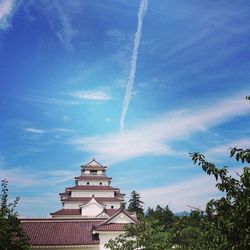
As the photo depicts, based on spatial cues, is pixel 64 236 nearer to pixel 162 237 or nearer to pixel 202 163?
pixel 162 237

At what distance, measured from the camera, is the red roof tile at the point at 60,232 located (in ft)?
101

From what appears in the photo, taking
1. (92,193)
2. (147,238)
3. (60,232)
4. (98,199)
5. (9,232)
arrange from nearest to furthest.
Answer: (9,232)
(147,238)
(60,232)
(98,199)
(92,193)

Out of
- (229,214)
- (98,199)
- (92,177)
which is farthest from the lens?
(92,177)

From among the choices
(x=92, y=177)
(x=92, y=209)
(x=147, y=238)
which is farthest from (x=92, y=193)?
(x=147, y=238)

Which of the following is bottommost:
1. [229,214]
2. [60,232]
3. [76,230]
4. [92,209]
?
[229,214]

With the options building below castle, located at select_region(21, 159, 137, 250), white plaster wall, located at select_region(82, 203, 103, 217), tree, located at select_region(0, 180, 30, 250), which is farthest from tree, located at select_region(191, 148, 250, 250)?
white plaster wall, located at select_region(82, 203, 103, 217)

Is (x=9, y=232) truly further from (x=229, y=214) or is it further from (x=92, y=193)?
(x=92, y=193)

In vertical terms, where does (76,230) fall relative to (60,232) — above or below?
above

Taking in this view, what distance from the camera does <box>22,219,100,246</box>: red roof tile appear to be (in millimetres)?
30641

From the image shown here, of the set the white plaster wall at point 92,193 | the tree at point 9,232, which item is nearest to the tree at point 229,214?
the tree at point 9,232

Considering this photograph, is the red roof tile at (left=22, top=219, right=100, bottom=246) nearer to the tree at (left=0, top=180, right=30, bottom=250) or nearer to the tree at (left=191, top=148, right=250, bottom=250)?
the tree at (left=0, top=180, right=30, bottom=250)

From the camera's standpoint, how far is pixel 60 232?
32.0m

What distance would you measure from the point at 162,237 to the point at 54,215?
107ft

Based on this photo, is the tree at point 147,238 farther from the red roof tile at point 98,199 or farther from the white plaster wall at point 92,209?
the red roof tile at point 98,199
